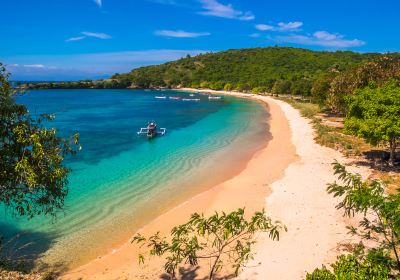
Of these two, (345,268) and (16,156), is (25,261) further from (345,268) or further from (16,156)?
(345,268)

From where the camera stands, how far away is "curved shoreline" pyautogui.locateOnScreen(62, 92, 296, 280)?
46.2 feet

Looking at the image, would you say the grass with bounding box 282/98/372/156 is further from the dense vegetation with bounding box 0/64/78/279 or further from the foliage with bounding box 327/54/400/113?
the dense vegetation with bounding box 0/64/78/279

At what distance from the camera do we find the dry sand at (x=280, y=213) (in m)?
13.7

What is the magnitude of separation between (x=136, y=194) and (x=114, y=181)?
388cm

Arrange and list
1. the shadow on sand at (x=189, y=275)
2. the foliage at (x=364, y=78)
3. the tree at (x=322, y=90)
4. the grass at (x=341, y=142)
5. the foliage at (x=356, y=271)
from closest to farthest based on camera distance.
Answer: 1. the foliage at (x=356, y=271)
2. the shadow on sand at (x=189, y=275)
3. the grass at (x=341, y=142)
4. the foliage at (x=364, y=78)
5. the tree at (x=322, y=90)

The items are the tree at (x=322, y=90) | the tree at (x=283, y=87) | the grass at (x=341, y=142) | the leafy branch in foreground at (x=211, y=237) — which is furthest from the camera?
the tree at (x=283, y=87)

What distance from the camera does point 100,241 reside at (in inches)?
671

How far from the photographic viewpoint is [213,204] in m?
21.1

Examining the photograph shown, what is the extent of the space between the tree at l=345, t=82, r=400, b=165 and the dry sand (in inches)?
123

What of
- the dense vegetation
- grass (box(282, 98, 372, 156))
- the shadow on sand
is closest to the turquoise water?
the dense vegetation

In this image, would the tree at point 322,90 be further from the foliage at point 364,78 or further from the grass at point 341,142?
the grass at point 341,142

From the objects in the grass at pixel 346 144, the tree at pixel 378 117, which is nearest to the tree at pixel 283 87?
the grass at pixel 346 144

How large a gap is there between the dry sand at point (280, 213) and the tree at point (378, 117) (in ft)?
10.2

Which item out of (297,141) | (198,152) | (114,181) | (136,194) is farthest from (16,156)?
(297,141)
